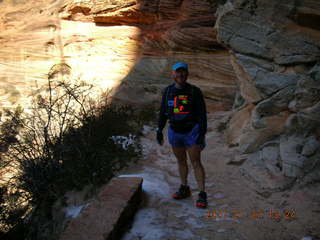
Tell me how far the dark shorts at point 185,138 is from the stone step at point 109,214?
2.38ft

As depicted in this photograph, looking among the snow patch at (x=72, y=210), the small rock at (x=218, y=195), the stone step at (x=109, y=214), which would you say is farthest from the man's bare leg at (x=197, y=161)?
the snow patch at (x=72, y=210)

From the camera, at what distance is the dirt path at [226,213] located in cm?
292

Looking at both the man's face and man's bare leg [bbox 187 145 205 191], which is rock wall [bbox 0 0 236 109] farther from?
the man's face

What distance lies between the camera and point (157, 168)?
513 cm

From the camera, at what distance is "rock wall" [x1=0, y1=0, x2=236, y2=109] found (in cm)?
887

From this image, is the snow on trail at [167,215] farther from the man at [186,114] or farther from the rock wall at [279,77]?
the rock wall at [279,77]

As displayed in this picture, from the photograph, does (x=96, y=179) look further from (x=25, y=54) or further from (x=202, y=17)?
(x=25, y=54)

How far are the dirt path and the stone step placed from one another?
0.56ft

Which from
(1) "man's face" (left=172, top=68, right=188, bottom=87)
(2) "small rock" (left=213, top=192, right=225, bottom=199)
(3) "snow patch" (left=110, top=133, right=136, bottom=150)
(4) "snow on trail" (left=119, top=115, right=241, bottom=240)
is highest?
(1) "man's face" (left=172, top=68, right=188, bottom=87)

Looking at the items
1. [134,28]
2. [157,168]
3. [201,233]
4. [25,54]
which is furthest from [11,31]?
[201,233]

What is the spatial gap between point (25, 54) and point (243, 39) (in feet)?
29.8

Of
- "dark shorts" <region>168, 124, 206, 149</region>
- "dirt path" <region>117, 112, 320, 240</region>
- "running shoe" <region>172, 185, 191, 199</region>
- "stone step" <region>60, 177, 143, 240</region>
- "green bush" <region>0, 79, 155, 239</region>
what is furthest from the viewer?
"green bush" <region>0, 79, 155, 239</region>

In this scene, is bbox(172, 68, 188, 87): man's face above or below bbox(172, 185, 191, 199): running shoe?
above

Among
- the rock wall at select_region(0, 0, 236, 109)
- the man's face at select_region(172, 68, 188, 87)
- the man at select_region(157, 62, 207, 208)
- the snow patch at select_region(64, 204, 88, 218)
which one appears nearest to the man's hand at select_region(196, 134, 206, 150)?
the man at select_region(157, 62, 207, 208)
